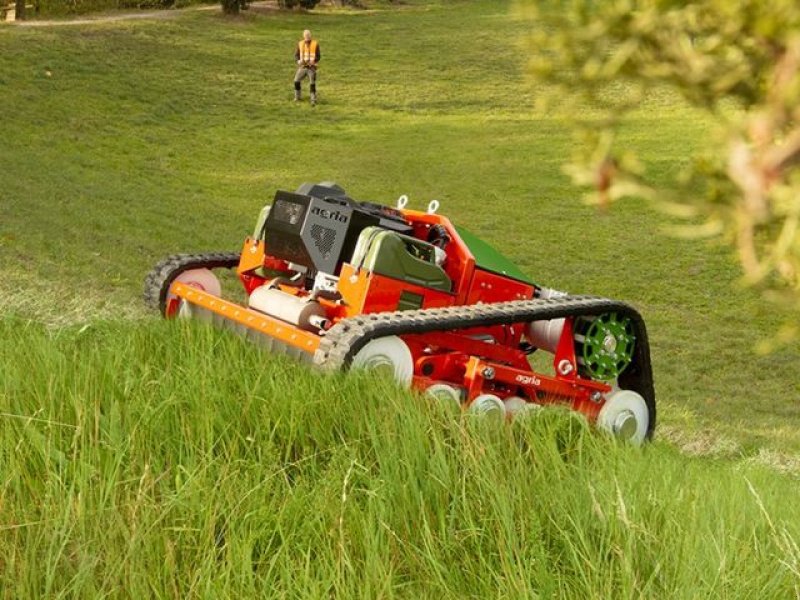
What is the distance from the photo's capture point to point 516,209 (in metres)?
16.4

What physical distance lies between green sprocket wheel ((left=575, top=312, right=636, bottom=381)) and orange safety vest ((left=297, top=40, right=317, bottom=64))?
17.0 metres

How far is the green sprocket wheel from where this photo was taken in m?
6.75

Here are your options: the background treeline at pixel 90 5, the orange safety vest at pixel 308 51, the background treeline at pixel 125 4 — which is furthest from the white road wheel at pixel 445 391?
the background treeline at pixel 90 5

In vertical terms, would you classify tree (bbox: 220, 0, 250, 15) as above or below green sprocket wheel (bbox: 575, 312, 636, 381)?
above

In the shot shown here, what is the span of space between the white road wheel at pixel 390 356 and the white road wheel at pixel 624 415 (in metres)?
1.57

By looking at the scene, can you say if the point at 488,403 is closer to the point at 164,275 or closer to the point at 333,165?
the point at 164,275

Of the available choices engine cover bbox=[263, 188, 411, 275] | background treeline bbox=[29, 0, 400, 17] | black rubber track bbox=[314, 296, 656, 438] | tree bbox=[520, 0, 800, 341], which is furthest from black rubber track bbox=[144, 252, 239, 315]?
background treeline bbox=[29, 0, 400, 17]

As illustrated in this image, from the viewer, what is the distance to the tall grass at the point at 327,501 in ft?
10.0

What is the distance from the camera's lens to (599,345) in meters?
6.77

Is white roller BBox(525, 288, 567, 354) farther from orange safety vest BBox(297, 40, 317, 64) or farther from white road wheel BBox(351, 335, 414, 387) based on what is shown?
orange safety vest BBox(297, 40, 317, 64)

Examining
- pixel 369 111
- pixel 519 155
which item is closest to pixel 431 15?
pixel 369 111

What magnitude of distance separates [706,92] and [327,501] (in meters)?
2.17

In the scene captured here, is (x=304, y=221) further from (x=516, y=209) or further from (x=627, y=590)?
(x=516, y=209)

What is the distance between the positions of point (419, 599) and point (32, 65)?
66.8ft
